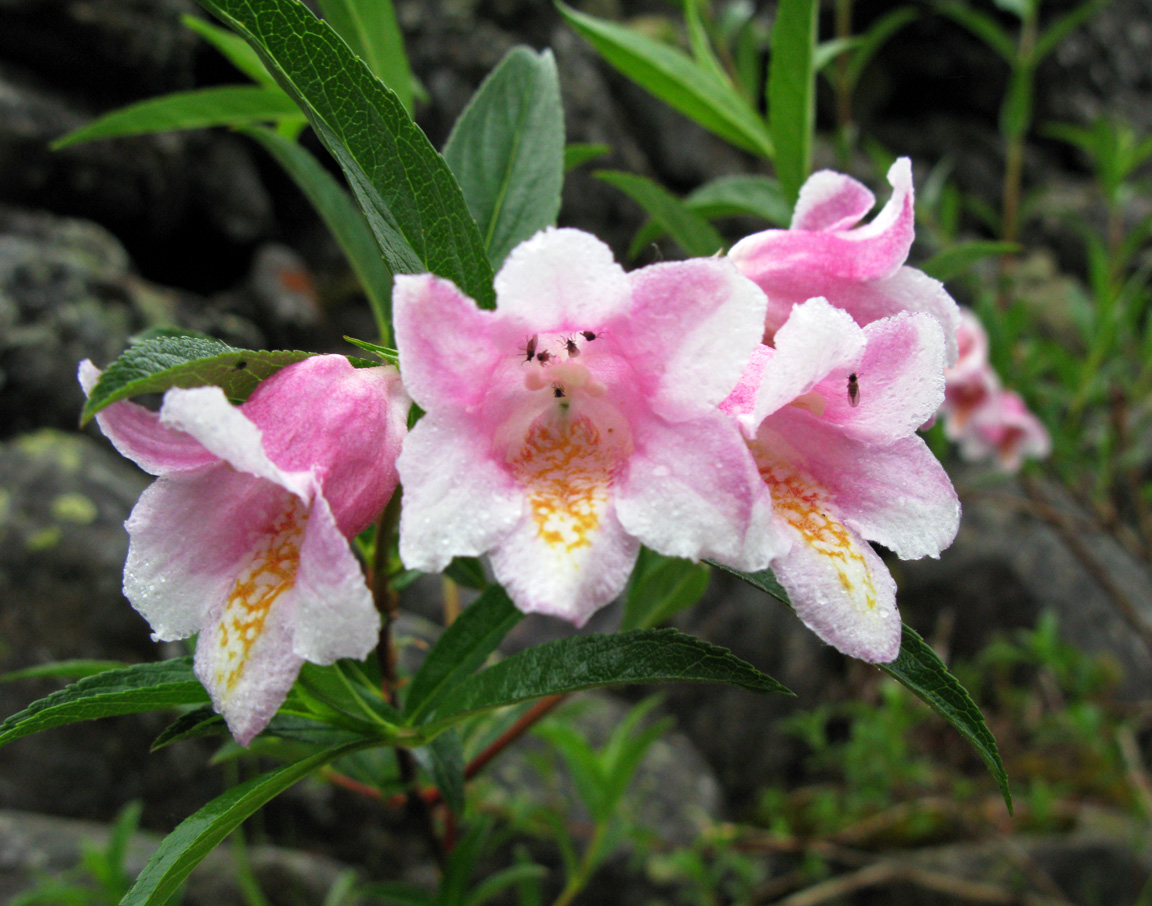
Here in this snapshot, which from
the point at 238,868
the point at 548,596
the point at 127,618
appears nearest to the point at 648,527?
the point at 548,596

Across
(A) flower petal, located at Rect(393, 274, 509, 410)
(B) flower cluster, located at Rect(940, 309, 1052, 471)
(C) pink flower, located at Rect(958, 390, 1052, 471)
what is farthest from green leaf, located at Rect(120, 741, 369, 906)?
(C) pink flower, located at Rect(958, 390, 1052, 471)

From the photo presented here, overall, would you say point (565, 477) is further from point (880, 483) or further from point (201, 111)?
point (201, 111)

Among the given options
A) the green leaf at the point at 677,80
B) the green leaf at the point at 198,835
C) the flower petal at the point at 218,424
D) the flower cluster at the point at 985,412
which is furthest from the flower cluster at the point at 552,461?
the flower cluster at the point at 985,412

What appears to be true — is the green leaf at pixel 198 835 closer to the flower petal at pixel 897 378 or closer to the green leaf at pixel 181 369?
the green leaf at pixel 181 369

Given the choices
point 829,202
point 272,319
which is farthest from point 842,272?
point 272,319

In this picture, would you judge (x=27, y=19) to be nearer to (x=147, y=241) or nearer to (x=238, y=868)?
(x=147, y=241)
